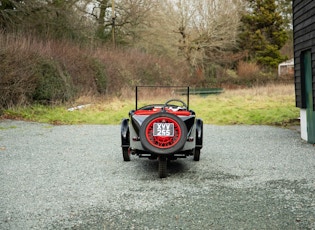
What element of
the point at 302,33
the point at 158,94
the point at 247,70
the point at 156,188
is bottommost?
the point at 156,188

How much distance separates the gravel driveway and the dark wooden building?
55 cm

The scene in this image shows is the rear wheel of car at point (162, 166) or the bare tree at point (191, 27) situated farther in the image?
the bare tree at point (191, 27)

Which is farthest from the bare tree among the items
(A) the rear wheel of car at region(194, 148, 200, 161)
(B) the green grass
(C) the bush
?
(A) the rear wheel of car at region(194, 148, 200, 161)

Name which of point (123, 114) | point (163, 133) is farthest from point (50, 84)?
point (163, 133)

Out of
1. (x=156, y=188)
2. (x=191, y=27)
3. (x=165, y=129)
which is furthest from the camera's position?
(x=191, y=27)

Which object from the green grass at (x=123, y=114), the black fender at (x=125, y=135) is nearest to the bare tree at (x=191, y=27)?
the green grass at (x=123, y=114)

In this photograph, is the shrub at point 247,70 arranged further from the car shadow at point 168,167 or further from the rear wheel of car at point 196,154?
the car shadow at point 168,167

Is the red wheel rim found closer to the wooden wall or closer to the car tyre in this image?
the car tyre

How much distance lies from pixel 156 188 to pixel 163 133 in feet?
2.70

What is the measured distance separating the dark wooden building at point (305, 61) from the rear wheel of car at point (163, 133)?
418 centimetres

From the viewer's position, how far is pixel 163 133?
17.9 feet

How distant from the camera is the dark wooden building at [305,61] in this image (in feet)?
27.2

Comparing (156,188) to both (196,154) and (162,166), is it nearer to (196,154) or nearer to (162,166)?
(162,166)

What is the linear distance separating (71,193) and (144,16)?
24.5 m
